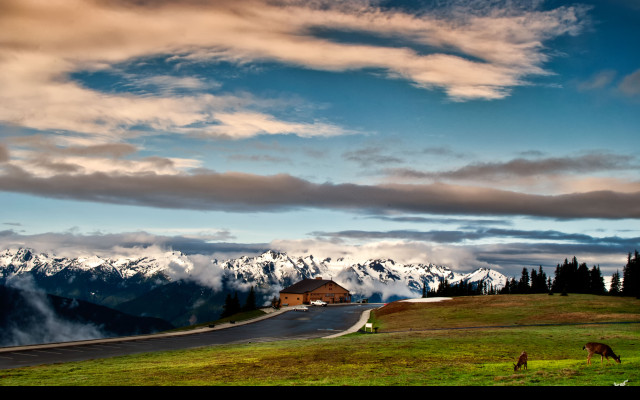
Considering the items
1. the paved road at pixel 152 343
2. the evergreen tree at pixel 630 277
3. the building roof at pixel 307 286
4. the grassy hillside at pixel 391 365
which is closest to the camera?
the grassy hillside at pixel 391 365

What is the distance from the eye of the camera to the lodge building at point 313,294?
163 metres

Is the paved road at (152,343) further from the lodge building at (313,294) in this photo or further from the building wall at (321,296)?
the lodge building at (313,294)

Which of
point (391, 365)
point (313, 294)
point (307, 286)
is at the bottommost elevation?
point (313, 294)

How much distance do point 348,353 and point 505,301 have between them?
7060 cm

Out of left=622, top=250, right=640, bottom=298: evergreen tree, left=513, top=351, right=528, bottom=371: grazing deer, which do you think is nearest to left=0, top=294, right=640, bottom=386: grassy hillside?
left=513, top=351, right=528, bottom=371: grazing deer

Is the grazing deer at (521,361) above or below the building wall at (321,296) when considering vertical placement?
above

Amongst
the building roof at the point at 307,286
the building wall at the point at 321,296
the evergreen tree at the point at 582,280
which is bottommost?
the building wall at the point at 321,296

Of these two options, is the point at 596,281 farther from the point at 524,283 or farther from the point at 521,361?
the point at 521,361

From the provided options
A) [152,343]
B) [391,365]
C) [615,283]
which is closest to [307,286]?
[615,283]

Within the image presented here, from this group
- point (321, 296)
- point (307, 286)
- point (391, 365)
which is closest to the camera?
point (391, 365)

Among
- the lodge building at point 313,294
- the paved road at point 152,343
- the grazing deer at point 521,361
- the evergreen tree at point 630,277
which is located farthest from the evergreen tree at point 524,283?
the grazing deer at point 521,361

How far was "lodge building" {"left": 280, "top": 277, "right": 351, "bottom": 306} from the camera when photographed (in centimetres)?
16262

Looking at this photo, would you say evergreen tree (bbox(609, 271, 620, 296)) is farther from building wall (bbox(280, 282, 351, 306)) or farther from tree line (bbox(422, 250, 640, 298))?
building wall (bbox(280, 282, 351, 306))

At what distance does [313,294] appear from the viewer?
163500mm
